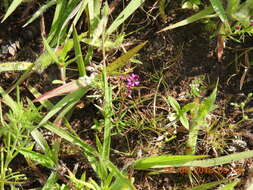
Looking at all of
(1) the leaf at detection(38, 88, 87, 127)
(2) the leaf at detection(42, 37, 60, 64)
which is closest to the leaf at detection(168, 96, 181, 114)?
(1) the leaf at detection(38, 88, 87, 127)

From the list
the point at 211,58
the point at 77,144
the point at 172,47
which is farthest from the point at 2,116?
the point at 211,58

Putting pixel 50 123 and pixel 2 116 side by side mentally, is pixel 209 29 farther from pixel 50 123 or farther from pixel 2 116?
pixel 2 116

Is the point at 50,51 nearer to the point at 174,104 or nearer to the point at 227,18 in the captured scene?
the point at 174,104

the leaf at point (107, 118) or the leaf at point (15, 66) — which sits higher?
the leaf at point (15, 66)

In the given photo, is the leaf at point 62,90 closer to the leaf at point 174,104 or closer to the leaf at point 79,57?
the leaf at point 79,57

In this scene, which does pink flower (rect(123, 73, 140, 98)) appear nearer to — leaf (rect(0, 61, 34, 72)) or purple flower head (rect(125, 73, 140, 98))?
purple flower head (rect(125, 73, 140, 98))

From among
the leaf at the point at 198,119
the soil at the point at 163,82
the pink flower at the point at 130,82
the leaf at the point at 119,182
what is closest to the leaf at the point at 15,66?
the soil at the point at 163,82
